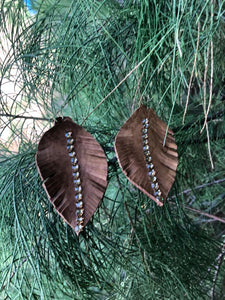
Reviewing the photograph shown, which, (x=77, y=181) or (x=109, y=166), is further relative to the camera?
(x=109, y=166)

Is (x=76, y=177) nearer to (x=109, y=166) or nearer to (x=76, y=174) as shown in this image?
(x=76, y=174)

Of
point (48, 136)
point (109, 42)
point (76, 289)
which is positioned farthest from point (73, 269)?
point (109, 42)

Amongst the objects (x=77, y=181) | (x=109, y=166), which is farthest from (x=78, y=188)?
(x=109, y=166)

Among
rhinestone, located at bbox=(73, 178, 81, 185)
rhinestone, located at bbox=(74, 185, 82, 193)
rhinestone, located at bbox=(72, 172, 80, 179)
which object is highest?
rhinestone, located at bbox=(72, 172, 80, 179)

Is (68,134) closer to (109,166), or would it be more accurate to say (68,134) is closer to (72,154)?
(72,154)

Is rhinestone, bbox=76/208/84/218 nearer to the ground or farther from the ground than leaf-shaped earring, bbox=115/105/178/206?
nearer to the ground

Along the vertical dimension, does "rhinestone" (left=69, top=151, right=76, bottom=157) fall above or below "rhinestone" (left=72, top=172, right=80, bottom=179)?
above
